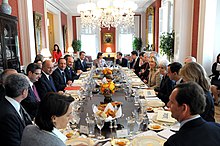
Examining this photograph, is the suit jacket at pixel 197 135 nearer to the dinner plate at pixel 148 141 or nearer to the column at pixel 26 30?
the dinner plate at pixel 148 141

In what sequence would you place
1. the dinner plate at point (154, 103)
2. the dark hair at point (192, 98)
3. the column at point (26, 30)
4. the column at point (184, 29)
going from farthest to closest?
the column at point (184, 29) < the column at point (26, 30) < the dinner plate at point (154, 103) < the dark hair at point (192, 98)

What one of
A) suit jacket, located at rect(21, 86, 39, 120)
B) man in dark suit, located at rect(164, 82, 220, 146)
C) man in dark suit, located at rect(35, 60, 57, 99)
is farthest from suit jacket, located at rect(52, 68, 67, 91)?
man in dark suit, located at rect(164, 82, 220, 146)

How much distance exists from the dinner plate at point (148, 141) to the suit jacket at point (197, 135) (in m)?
0.46

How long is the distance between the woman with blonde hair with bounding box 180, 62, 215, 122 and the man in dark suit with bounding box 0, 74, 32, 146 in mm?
1529

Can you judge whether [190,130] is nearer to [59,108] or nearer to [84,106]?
[59,108]

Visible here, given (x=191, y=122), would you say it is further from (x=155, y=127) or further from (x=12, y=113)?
(x=12, y=113)

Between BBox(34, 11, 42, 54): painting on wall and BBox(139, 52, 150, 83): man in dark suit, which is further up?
BBox(34, 11, 42, 54): painting on wall

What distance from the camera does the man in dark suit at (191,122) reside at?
1.06m

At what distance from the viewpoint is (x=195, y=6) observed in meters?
4.99

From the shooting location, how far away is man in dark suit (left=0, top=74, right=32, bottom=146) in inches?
62.4

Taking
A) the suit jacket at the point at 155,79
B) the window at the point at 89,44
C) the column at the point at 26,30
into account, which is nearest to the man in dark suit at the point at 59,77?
the column at the point at 26,30

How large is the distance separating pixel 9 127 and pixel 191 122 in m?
1.27

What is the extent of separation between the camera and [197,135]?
107 cm

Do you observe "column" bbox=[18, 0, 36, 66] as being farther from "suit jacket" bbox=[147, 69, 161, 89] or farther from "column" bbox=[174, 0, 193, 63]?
"column" bbox=[174, 0, 193, 63]
